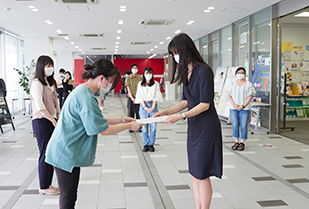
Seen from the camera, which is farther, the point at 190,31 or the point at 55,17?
the point at 190,31

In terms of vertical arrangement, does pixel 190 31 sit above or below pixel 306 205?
above

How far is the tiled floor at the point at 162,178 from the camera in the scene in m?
3.29

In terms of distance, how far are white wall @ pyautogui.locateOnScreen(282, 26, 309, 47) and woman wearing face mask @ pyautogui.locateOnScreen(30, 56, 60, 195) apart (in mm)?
9471

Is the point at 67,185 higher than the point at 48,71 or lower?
lower

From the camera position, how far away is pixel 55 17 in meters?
8.66

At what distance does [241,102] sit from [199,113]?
3.40m

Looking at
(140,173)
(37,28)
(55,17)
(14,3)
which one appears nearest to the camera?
(140,173)

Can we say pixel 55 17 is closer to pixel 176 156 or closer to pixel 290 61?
pixel 176 156

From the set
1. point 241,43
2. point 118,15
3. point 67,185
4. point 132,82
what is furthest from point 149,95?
point 241,43

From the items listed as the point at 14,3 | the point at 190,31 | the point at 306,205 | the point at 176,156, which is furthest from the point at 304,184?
the point at 190,31

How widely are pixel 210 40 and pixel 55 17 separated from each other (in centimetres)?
632

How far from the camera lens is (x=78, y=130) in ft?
6.70

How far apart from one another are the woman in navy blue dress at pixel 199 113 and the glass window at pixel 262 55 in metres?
5.76

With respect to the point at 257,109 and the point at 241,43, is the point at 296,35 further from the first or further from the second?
the point at 257,109
